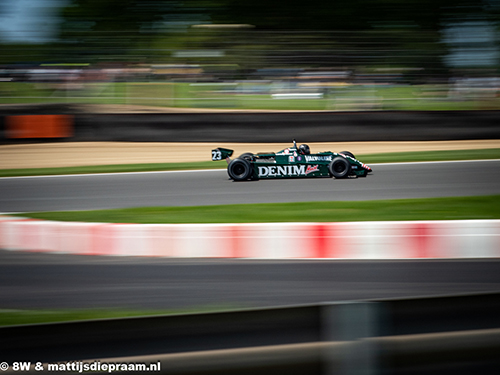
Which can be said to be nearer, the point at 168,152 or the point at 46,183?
the point at 46,183

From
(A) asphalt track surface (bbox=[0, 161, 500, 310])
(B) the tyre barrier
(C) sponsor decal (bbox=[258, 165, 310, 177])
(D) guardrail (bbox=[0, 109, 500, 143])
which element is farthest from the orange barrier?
(B) the tyre barrier

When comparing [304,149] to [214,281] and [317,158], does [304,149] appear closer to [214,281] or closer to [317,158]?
[317,158]

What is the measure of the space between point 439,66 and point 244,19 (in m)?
7.89

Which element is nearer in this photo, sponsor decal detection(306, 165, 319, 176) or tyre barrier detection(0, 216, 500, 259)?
tyre barrier detection(0, 216, 500, 259)

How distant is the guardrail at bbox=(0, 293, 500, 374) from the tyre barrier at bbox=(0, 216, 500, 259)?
102 inches

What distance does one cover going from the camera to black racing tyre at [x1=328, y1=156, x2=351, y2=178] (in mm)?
9422

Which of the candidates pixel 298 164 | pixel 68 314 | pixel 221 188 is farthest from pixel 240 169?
pixel 68 314

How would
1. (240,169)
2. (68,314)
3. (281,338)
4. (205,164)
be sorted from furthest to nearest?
(205,164) < (240,169) < (68,314) < (281,338)

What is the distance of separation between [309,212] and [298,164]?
2982 mm

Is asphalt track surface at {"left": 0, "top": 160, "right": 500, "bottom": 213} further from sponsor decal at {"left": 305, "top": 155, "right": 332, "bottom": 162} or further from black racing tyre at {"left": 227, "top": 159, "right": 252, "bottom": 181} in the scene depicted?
sponsor decal at {"left": 305, "top": 155, "right": 332, "bottom": 162}

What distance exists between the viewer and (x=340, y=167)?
9.47m

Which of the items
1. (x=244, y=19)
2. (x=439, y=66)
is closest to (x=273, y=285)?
(x=439, y=66)

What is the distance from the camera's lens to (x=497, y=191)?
26.9 ft

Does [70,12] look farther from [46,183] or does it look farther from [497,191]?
[497,191]
